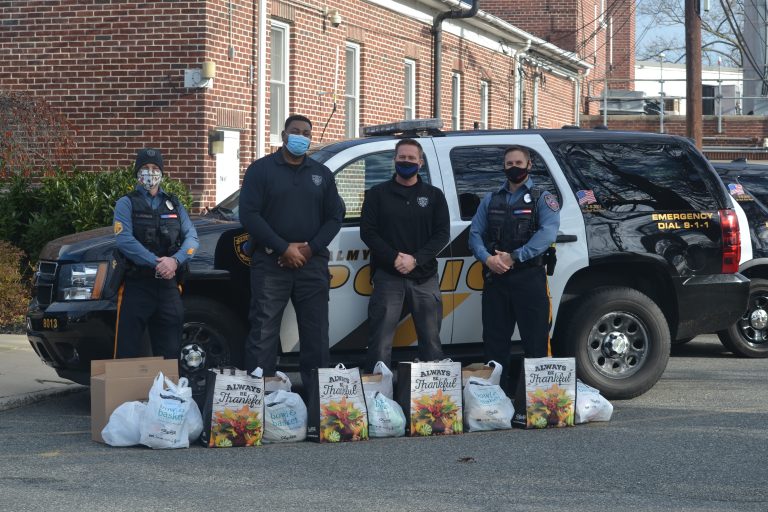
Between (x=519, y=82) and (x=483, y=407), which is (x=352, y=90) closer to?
(x=519, y=82)

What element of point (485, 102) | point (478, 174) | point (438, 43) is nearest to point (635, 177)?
point (478, 174)

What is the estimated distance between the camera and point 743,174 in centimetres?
1287

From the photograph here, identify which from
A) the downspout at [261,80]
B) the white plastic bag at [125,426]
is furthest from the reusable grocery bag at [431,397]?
the downspout at [261,80]

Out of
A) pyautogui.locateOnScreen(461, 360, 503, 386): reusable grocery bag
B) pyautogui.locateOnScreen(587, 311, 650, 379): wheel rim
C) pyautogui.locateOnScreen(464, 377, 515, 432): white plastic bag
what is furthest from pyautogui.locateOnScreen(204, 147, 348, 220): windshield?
pyautogui.locateOnScreen(587, 311, 650, 379): wheel rim

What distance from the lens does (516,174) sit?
8414 mm

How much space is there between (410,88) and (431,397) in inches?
600

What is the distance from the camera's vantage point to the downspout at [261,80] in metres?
16.1

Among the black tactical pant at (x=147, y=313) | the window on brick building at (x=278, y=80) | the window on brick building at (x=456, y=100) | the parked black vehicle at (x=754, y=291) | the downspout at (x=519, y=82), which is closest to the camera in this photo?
the black tactical pant at (x=147, y=313)

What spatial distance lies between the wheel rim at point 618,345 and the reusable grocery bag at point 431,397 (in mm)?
1505

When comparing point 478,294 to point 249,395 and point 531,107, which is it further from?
point 531,107

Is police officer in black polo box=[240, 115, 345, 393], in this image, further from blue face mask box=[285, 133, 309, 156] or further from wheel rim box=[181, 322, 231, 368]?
wheel rim box=[181, 322, 231, 368]

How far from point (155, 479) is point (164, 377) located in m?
1.00

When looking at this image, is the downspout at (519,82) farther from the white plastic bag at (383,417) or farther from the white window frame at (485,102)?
the white plastic bag at (383,417)

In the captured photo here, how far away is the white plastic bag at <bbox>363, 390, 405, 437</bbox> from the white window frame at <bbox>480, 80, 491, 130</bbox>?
63.7ft
